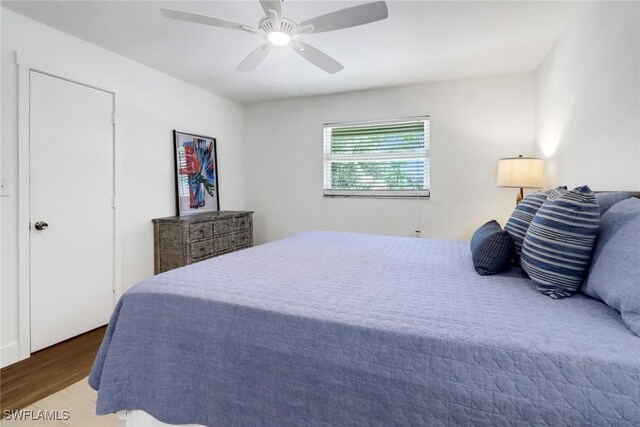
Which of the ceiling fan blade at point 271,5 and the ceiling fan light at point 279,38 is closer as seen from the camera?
the ceiling fan blade at point 271,5

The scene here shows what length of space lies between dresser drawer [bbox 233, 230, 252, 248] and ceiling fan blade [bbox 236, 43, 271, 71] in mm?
2095

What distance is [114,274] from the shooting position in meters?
3.05

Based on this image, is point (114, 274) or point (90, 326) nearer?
point (90, 326)

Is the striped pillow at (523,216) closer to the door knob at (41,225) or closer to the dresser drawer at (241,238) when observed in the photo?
the dresser drawer at (241,238)

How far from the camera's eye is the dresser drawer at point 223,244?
12.0 ft

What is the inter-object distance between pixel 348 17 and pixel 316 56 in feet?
1.79

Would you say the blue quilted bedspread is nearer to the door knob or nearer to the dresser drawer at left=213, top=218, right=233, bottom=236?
the door knob

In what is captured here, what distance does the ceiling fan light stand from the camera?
6.56 feet

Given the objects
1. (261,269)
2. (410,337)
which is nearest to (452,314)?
(410,337)

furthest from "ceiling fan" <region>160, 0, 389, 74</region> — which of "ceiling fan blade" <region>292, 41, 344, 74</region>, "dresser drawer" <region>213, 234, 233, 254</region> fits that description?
"dresser drawer" <region>213, 234, 233, 254</region>

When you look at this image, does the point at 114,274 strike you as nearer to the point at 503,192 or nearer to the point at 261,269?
the point at 261,269

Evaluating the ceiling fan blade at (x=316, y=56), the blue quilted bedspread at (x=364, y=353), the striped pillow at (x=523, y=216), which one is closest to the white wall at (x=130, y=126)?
the blue quilted bedspread at (x=364, y=353)

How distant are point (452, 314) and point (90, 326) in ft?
10.1

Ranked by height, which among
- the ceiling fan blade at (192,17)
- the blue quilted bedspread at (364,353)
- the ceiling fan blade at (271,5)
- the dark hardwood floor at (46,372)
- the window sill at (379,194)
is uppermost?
the ceiling fan blade at (192,17)
